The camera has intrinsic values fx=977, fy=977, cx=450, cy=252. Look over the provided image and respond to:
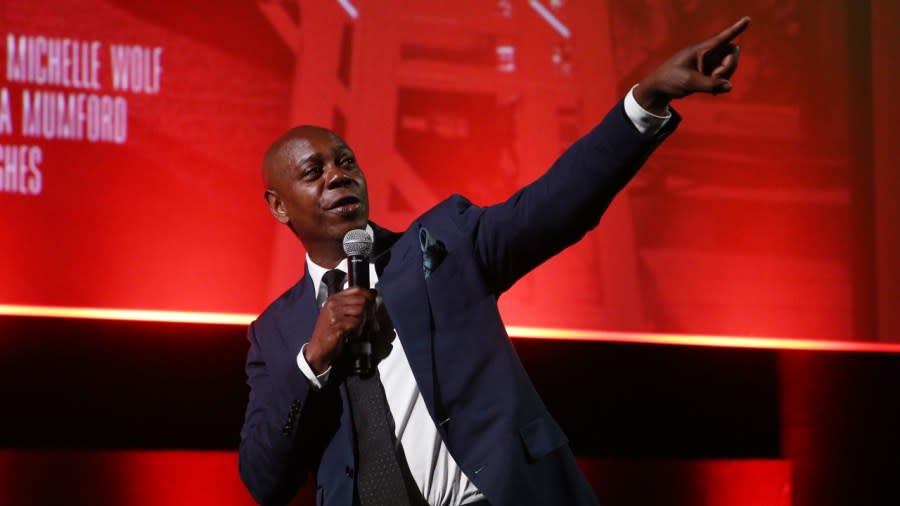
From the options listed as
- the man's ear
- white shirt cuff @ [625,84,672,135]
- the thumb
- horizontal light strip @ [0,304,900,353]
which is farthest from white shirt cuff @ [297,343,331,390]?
horizontal light strip @ [0,304,900,353]

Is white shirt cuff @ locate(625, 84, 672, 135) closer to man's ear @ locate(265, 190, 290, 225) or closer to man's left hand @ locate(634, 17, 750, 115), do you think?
man's left hand @ locate(634, 17, 750, 115)

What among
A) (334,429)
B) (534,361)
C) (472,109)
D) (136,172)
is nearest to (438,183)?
(472,109)

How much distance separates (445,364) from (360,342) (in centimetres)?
15

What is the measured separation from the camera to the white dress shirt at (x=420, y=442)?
5.41 ft

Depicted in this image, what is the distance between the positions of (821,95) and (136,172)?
8.37 ft

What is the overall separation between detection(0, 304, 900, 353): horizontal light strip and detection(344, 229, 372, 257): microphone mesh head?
5.54 feet

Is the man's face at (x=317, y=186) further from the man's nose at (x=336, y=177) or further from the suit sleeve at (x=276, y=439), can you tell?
the suit sleeve at (x=276, y=439)

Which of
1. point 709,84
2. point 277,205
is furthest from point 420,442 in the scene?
point 709,84

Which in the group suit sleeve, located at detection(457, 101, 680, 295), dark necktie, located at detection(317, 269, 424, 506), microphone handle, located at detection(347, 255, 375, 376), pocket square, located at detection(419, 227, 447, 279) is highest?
suit sleeve, located at detection(457, 101, 680, 295)

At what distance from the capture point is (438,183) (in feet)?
11.4

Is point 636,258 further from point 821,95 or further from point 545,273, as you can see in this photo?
point 821,95

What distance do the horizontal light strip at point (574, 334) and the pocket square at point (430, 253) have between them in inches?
67.2

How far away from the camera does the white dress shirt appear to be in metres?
1.65

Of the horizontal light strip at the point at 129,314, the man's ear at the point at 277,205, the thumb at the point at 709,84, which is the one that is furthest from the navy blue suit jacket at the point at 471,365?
the horizontal light strip at the point at 129,314
